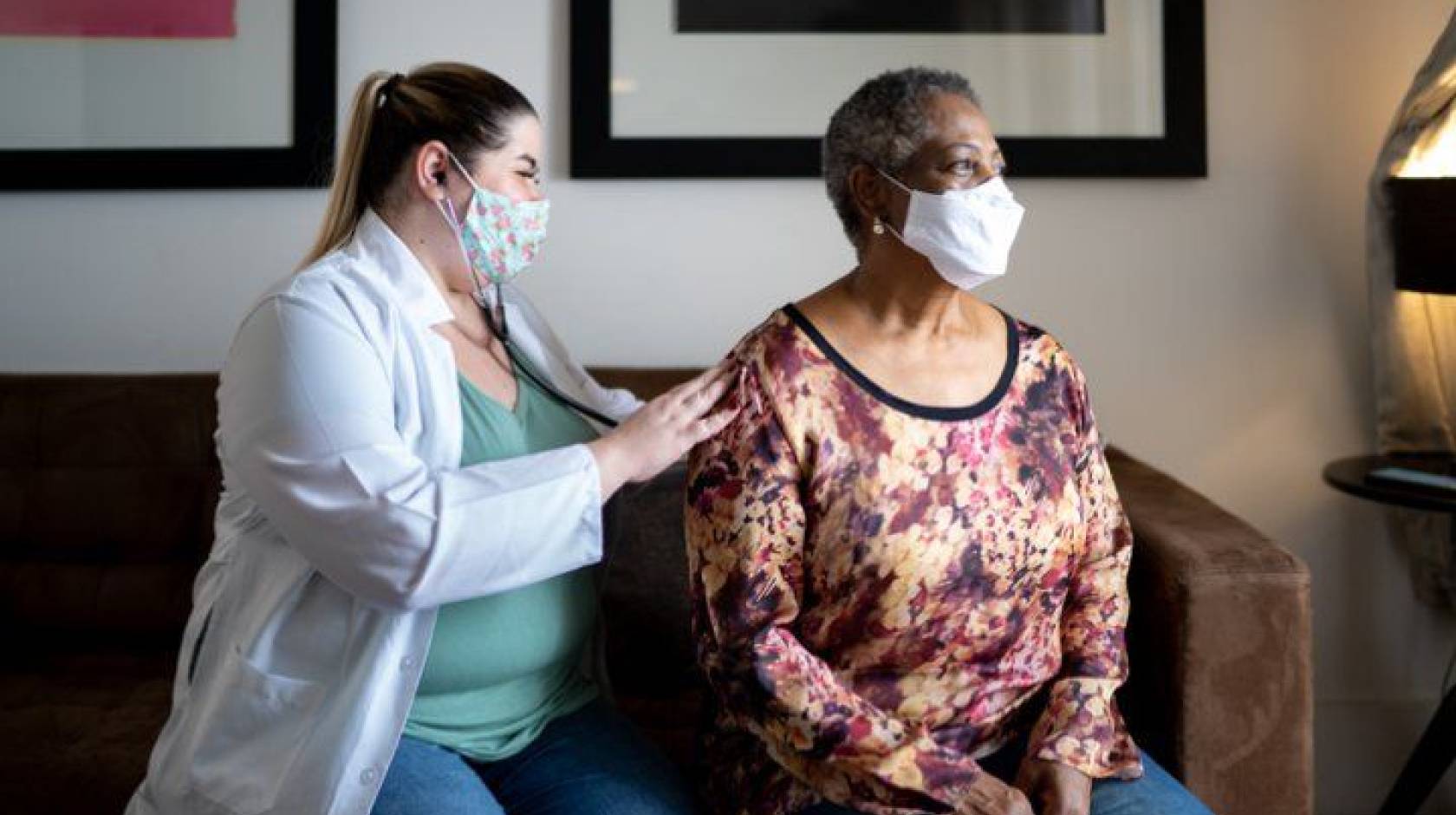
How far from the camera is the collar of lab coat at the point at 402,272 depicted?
5.12 ft

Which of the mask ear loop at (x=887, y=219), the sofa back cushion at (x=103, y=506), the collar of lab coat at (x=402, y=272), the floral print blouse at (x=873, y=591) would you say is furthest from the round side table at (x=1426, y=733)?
the sofa back cushion at (x=103, y=506)

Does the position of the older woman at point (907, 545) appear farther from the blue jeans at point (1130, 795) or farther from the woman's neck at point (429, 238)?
the woman's neck at point (429, 238)

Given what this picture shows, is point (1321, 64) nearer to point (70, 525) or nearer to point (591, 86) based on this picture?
point (591, 86)

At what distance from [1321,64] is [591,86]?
1229mm

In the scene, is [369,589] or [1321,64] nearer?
[369,589]

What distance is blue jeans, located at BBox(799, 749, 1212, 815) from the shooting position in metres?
1.52

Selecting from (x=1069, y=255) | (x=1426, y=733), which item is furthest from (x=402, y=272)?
(x=1426, y=733)

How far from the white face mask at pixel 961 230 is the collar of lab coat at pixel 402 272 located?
509 mm

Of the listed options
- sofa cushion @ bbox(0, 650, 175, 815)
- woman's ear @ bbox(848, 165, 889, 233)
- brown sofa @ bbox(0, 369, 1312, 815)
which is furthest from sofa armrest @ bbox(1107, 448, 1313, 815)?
sofa cushion @ bbox(0, 650, 175, 815)

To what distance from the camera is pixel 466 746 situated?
5.11 ft

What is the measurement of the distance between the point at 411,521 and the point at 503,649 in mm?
225

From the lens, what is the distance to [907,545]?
60.3 inches

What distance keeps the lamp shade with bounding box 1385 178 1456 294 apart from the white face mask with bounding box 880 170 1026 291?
837mm

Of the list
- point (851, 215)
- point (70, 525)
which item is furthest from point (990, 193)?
point (70, 525)
